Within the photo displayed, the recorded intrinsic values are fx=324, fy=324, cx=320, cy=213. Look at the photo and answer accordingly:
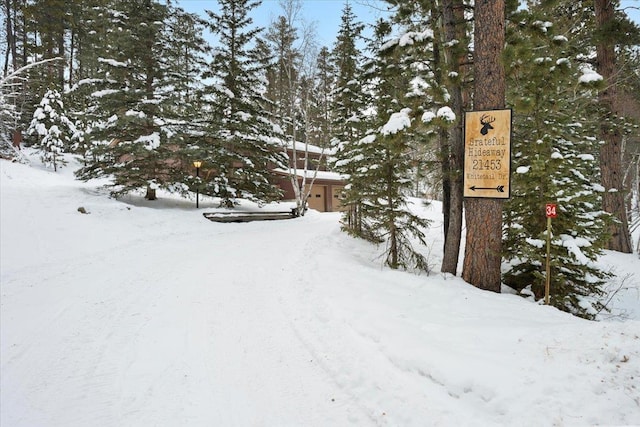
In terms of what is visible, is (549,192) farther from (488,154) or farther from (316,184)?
(316,184)

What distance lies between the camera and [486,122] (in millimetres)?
5113

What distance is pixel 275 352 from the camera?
3379 mm

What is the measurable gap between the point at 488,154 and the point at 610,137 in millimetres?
6614

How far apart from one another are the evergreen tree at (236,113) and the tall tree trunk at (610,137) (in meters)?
12.5

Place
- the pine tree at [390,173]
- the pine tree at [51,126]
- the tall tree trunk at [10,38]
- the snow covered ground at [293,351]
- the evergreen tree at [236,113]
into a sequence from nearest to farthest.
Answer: the snow covered ground at [293,351], the pine tree at [390,173], the evergreen tree at [236,113], the tall tree trunk at [10,38], the pine tree at [51,126]

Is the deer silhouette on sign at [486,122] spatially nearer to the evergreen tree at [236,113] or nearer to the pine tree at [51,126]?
the evergreen tree at [236,113]

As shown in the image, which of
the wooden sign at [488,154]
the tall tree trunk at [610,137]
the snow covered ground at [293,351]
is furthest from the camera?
the tall tree trunk at [610,137]

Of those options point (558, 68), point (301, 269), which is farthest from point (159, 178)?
point (558, 68)

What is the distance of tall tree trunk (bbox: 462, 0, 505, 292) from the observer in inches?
204

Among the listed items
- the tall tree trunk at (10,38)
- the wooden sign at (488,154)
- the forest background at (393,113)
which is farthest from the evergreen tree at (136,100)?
the wooden sign at (488,154)

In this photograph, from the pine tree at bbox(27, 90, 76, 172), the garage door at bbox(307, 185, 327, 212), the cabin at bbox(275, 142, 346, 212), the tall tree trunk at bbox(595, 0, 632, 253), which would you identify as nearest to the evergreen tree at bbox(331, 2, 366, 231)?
the tall tree trunk at bbox(595, 0, 632, 253)

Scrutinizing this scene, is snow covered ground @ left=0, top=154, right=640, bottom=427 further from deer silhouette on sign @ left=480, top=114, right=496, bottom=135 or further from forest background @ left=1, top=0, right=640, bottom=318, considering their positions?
deer silhouette on sign @ left=480, top=114, right=496, bottom=135

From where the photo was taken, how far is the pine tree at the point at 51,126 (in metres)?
19.8

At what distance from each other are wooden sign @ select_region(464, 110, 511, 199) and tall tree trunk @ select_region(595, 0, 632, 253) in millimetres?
5271
